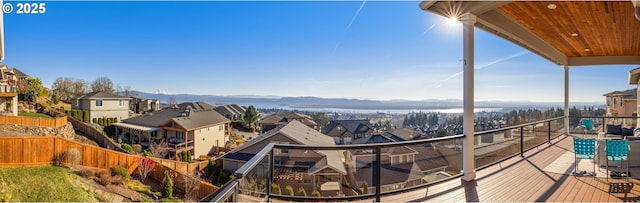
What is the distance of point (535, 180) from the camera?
422 centimetres

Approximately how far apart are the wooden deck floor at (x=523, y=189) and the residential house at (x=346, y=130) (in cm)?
614

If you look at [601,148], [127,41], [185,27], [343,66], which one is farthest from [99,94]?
[601,148]

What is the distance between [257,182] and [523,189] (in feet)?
11.4

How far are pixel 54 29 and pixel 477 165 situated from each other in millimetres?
43529

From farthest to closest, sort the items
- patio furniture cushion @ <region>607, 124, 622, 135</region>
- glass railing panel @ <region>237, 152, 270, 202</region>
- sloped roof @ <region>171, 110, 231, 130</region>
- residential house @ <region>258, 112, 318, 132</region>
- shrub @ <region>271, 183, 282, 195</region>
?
sloped roof @ <region>171, 110, 231, 130</region> < residential house @ <region>258, 112, 318, 132</region> < patio furniture cushion @ <region>607, 124, 622, 135</region> < shrub @ <region>271, 183, 282, 195</region> < glass railing panel @ <region>237, 152, 270, 202</region>

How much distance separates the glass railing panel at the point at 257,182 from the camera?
227 cm

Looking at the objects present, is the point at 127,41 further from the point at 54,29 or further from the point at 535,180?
the point at 535,180

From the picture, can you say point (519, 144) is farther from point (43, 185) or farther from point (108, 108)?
point (108, 108)

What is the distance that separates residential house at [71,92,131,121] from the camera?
88.4ft

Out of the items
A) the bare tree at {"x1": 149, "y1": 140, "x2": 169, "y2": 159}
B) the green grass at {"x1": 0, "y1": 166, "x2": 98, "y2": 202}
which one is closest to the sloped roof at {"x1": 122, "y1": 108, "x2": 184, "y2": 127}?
the bare tree at {"x1": 149, "y1": 140, "x2": 169, "y2": 159}

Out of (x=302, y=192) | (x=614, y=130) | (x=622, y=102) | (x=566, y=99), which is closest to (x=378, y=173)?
(x=302, y=192)

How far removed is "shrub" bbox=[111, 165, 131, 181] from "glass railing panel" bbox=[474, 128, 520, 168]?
15245mm

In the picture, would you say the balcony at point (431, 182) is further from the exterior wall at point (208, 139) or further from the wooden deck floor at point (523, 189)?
the exterior wall at point (208, 139)

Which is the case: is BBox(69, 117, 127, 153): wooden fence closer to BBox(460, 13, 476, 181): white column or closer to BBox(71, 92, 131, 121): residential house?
BBox(71, 92, 131, 121): residential house
